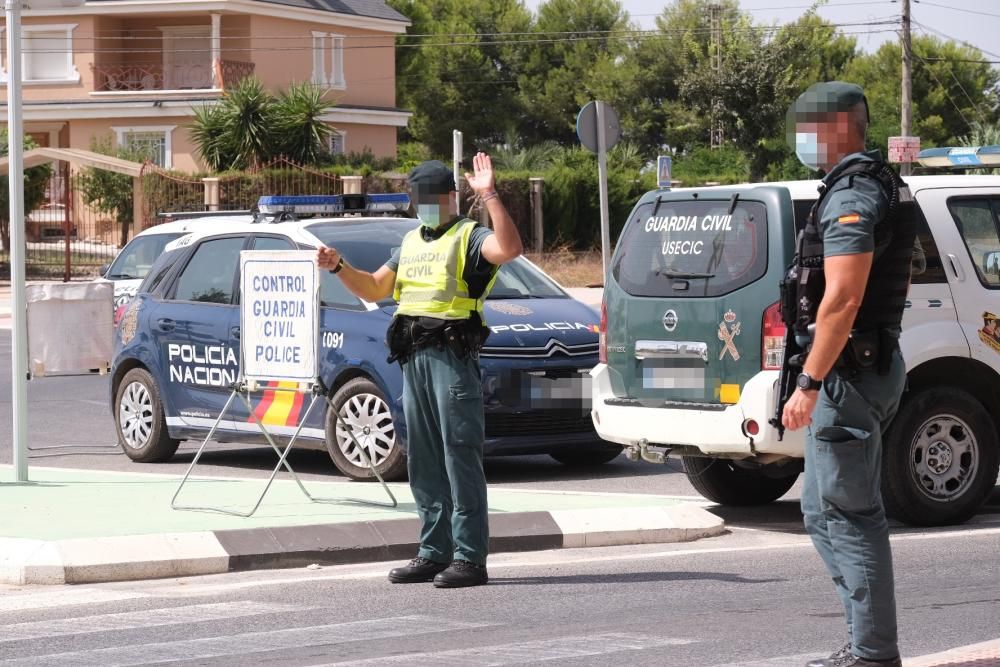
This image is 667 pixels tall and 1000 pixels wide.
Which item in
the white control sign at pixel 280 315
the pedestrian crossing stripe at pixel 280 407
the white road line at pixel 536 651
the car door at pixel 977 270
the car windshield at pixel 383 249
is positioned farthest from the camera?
the car windshield at pixel 383 249

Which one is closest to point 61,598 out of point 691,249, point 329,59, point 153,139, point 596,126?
point 691,249

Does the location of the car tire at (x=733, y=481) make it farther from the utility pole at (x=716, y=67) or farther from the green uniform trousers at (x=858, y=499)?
the utility pole at (x=716, y=67)

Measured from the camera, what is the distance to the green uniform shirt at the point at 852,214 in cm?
506

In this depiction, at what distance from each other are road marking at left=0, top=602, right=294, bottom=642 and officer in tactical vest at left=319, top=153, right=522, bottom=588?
81 cm

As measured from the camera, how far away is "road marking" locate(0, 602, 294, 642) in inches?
253

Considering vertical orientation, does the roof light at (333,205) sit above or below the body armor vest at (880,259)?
above

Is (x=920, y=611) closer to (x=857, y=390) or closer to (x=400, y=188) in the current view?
(x=857, y=390)

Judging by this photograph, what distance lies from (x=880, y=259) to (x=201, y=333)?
23.6 ft

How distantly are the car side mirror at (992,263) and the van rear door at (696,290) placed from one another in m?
1.32

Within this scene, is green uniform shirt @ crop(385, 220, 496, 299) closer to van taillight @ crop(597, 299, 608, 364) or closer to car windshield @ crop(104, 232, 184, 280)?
van taillight @ crop(597, 299, 608, 364)

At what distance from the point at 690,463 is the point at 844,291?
4.58 meters

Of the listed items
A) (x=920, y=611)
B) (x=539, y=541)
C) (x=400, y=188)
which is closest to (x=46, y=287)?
(x=539, y=541)

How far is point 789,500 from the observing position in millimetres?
10172

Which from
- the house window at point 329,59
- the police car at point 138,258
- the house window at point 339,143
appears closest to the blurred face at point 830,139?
the police car at point 138,258
